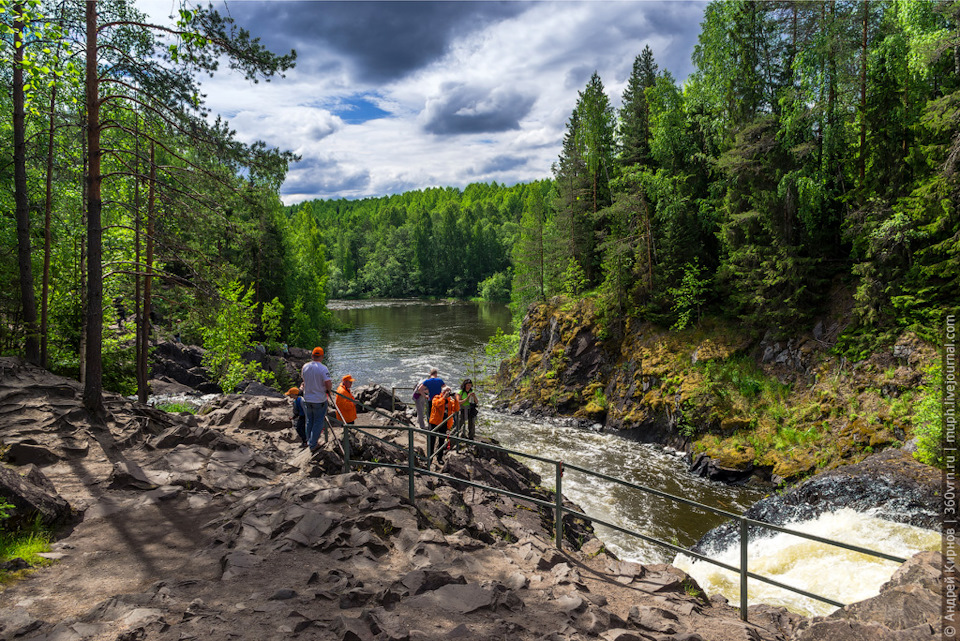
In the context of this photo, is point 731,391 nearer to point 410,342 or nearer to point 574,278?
point 574,278

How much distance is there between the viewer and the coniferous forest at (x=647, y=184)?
34.6 feet

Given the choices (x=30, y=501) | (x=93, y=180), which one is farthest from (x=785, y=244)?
(x=30, y=501)

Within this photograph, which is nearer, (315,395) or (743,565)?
(743,565)

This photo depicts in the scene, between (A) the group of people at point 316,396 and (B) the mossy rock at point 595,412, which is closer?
(A) the group of people at point 316,396

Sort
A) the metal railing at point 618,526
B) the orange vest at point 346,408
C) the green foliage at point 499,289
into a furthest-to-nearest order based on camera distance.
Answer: the green foliage at point 499,289 → the orange vest at point 346,408 → the metal railing at point 618,526

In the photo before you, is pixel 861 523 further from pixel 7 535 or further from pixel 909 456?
pixel 7 535

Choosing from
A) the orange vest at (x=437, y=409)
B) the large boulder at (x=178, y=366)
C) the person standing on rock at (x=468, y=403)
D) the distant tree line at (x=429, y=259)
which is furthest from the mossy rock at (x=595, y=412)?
the distant tree line at (x=429, y=259)

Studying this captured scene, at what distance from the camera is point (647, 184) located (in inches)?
1091

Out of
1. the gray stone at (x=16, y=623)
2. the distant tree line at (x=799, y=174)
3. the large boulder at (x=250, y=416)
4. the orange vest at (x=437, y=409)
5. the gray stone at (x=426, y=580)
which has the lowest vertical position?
the large boulder at (x=250, y=416)

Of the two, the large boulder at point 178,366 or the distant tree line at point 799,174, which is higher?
the distant tree line at point 799,174

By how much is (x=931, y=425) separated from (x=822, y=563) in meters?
5.75

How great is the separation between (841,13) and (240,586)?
25.8 m

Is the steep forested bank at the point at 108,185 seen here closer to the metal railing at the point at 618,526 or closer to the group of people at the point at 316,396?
the group of people at the point at 316,396

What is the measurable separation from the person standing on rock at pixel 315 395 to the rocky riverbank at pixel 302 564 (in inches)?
17.4
